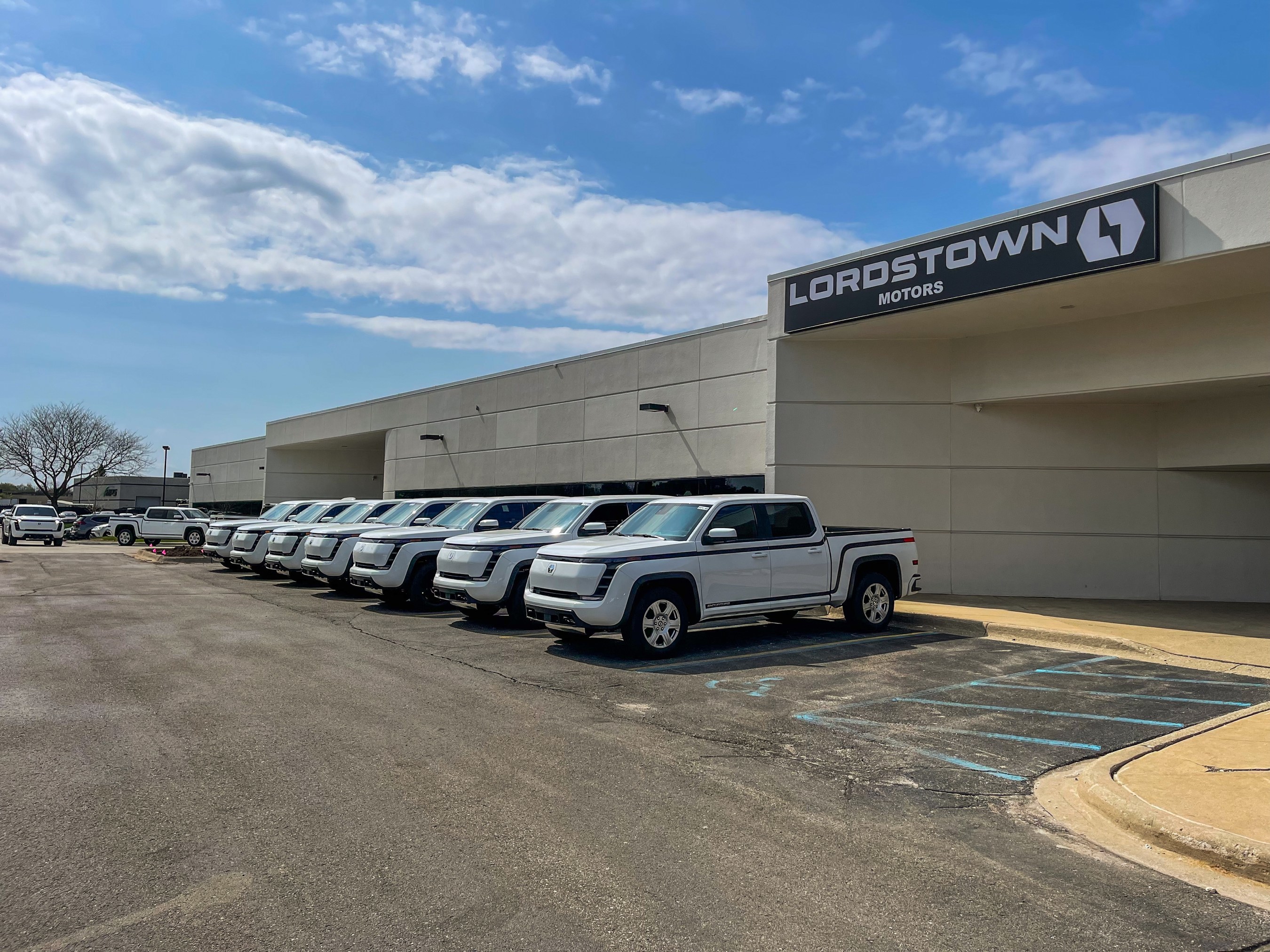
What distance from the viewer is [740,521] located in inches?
458

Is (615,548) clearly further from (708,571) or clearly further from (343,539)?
(343,539)

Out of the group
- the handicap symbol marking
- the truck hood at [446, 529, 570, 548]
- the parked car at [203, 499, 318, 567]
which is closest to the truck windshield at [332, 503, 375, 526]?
the parked car at [203, 499, 318, 567]

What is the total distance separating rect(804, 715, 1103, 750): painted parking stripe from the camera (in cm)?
720

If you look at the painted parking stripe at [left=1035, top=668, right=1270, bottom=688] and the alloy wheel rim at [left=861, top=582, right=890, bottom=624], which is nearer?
the painted parking stripe at [left=1035, top=668, right=1270, bottom=688]

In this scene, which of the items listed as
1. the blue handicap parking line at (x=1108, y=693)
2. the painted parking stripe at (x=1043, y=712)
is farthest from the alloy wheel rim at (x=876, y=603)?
the painted parking stripe at (x=1043, y=712)

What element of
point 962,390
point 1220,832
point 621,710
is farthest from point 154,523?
point 1220,832

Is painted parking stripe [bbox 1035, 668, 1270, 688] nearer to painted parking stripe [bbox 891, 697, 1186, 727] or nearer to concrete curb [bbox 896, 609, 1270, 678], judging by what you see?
concrete curb [bbox 896, 609, 1270, 678]

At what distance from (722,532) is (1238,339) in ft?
28.7

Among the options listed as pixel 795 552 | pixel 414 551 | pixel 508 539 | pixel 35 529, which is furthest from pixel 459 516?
pixel 35 529

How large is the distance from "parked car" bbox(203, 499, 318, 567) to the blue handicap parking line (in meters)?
19.2

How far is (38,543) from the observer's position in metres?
43.7

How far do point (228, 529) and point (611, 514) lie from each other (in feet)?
47.1

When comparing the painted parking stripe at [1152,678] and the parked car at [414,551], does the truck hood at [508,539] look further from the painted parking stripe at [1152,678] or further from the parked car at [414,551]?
the painted parking stripe at [1152,678]

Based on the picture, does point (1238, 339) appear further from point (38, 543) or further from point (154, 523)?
point (38, 543)
